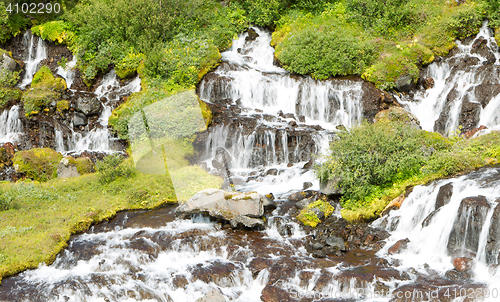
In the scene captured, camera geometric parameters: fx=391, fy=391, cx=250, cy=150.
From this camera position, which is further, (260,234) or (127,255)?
(260,234)

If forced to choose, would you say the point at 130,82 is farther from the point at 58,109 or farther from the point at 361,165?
the point at 361,165

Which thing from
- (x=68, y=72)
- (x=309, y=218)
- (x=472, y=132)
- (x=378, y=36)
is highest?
(x=378, y=36)

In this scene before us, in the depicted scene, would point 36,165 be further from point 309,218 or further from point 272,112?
point 309,218

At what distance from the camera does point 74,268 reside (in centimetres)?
1102

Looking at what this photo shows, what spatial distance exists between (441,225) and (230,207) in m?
6.46

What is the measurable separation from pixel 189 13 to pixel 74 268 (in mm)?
17999

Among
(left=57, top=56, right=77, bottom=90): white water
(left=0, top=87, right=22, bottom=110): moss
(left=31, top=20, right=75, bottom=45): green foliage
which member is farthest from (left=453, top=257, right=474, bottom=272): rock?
(left=31, top=20, right=75, bottom=45): green foliage

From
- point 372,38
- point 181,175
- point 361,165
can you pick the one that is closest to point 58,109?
point 181,175

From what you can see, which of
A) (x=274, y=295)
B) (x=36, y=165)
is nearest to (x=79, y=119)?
(x=36, y=165)

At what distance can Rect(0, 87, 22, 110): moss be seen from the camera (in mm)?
20938

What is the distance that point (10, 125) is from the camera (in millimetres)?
20438

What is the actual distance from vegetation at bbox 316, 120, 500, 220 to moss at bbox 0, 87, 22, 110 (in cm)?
1718

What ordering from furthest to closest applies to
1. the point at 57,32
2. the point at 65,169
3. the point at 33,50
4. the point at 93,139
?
the point at 33,50 → the point at 57,32 → the point at 93,139 → the point at 65,169

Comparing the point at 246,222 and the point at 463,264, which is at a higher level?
the point at 246,222
